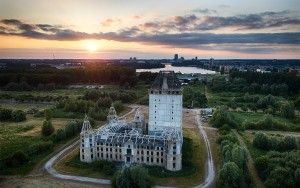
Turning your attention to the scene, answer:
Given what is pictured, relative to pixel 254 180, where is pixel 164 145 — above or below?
above

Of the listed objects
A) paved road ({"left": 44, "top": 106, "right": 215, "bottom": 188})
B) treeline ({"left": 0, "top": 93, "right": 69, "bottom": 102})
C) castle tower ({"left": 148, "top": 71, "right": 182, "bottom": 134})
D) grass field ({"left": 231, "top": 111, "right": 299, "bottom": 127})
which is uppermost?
castle tower ({"left": 148, "top": 71, "right": 182, "bottom": 134})

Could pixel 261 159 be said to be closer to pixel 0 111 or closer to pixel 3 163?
pixel 3 163

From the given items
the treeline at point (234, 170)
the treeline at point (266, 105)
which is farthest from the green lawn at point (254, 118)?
the treeline at point (234, 170)

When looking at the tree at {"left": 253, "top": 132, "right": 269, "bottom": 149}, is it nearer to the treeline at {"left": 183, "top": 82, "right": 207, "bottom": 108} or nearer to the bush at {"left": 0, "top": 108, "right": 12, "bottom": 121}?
the treeline at {"left": 183, "top": 82, "right": 207, "bottom": 108}

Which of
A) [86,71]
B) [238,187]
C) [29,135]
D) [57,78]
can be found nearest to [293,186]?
[238,187]

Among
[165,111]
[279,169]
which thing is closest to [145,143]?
[165,111]

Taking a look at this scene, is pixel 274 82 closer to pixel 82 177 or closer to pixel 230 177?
pixel 230 177

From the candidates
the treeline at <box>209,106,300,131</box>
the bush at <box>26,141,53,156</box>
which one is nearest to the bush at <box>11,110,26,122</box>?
the bush at <box>26,141,53,156</box>
